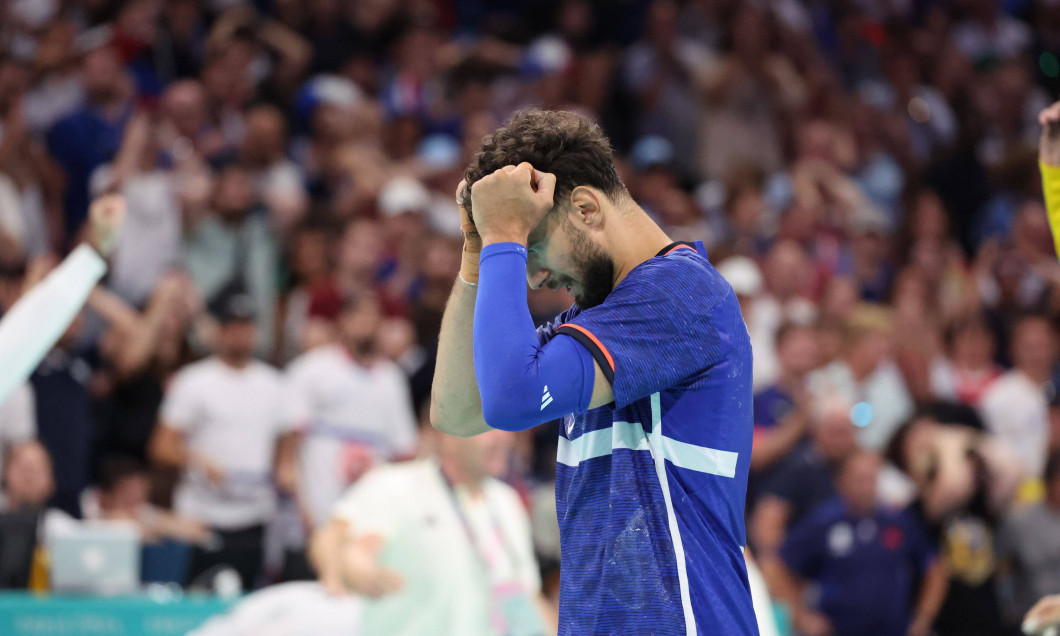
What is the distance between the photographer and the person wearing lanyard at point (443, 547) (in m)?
6.05

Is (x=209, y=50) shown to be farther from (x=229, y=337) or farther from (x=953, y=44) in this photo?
(x=953, y=44)

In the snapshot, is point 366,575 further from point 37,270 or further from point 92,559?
point 37,270

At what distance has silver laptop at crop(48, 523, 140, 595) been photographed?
6.76 m

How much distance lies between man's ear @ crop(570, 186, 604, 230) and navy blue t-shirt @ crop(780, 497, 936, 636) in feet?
19.8

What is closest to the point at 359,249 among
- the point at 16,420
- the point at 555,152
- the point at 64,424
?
the point at 64,424

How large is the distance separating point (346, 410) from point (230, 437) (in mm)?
833

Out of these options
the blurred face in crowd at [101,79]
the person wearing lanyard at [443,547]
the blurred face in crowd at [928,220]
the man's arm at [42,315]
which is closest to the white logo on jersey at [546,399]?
the man's arm at [42,315]

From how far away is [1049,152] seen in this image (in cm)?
415

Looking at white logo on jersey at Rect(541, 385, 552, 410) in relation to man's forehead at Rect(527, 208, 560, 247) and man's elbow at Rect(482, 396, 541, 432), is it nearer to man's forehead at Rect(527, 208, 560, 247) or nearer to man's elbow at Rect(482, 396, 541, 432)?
man's elbow at Rect(482, 396, 541, 432)

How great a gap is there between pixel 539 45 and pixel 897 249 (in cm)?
439

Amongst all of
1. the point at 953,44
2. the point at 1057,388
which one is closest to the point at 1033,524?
the point at 1057,388

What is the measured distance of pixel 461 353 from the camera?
3045mm

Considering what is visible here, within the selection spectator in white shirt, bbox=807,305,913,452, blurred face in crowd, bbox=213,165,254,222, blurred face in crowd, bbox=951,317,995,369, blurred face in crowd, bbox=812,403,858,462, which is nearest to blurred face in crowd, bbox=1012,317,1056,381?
blurred face in crowd, bbox=951,317,995,369

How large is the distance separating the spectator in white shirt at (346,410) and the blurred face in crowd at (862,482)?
311cm
